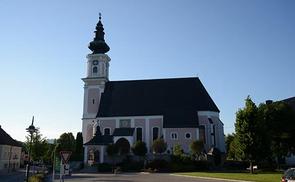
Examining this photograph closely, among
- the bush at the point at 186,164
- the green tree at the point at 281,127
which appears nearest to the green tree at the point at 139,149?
the bush at the point at 186,164

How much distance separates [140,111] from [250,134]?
1091 inches

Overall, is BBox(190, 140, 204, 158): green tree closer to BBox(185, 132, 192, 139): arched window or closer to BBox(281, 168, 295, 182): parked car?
BBox(185, 132, 192, 139): arched window

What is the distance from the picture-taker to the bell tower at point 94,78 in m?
62.2

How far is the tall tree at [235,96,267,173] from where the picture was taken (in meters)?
35.7

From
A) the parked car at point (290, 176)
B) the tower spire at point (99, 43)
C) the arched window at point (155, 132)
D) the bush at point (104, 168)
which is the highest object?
the tower spire at point (99, 43)

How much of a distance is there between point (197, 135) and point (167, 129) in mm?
5258

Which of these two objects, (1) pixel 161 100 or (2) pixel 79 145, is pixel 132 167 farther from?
(1) pixel 161 100

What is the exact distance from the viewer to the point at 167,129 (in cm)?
5662

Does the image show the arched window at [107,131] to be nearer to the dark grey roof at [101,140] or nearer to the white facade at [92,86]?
the dark grey roof at [101,140]

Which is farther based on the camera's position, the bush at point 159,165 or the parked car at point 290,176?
the bush at point 159,165

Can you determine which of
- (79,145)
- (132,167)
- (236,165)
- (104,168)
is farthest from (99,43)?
(236,165)

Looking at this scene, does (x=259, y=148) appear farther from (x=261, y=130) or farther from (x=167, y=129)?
(x=167, y=129)

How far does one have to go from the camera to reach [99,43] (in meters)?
65.6

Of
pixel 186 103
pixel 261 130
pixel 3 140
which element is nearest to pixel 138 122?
pixel 186 103
